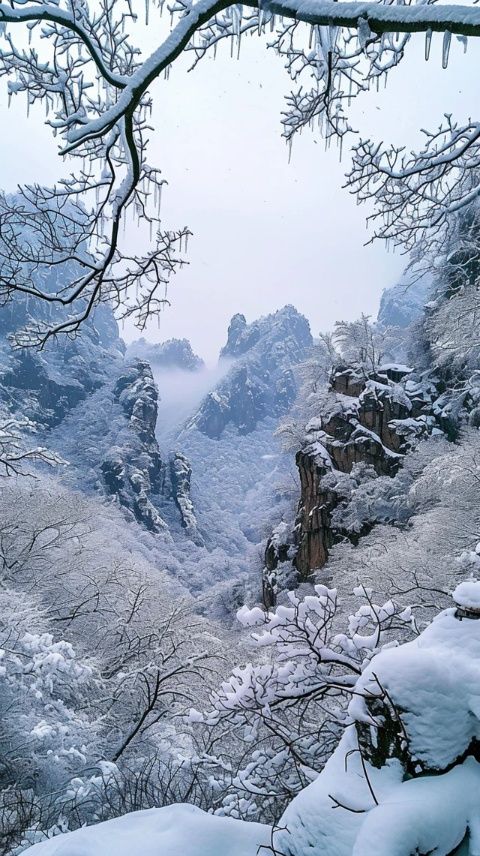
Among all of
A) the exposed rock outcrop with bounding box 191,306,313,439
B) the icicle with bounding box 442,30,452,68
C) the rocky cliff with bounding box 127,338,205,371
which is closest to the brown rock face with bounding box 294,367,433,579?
the icicle with bounding box 442,30,452,68

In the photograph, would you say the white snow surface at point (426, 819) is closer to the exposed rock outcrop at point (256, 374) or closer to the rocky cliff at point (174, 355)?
the exposed rock outcrop at point (256, 374)

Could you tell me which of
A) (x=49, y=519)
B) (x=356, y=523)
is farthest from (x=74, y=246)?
(x=356, y=523)

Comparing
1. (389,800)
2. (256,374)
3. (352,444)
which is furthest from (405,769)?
(256,374)

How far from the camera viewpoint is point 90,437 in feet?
230

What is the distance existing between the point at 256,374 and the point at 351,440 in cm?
10712

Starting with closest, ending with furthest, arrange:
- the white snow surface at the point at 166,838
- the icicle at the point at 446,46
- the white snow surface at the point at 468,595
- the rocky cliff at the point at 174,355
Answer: the white snow surface at the point at 166,838, the white snow surface at the point at 468,595, the icicle at the point at 446,46, the rocky cliff at the point at 174,355

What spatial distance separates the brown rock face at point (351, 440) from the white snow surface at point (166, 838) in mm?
20823

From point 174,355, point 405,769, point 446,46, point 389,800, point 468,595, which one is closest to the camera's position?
point 389,800

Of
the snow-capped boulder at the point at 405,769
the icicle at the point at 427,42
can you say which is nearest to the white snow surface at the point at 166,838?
the snow-capped boulder at the point at 405,769

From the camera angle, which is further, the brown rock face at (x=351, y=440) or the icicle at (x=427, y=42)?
the brown rock face at (x=351, y=440)

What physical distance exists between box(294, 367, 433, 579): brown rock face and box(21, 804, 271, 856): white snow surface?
68.3 feet

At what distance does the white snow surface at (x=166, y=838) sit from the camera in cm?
194

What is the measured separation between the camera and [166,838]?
1.99 metres

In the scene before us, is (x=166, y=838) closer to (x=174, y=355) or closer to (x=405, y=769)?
(x=405, y=769)
